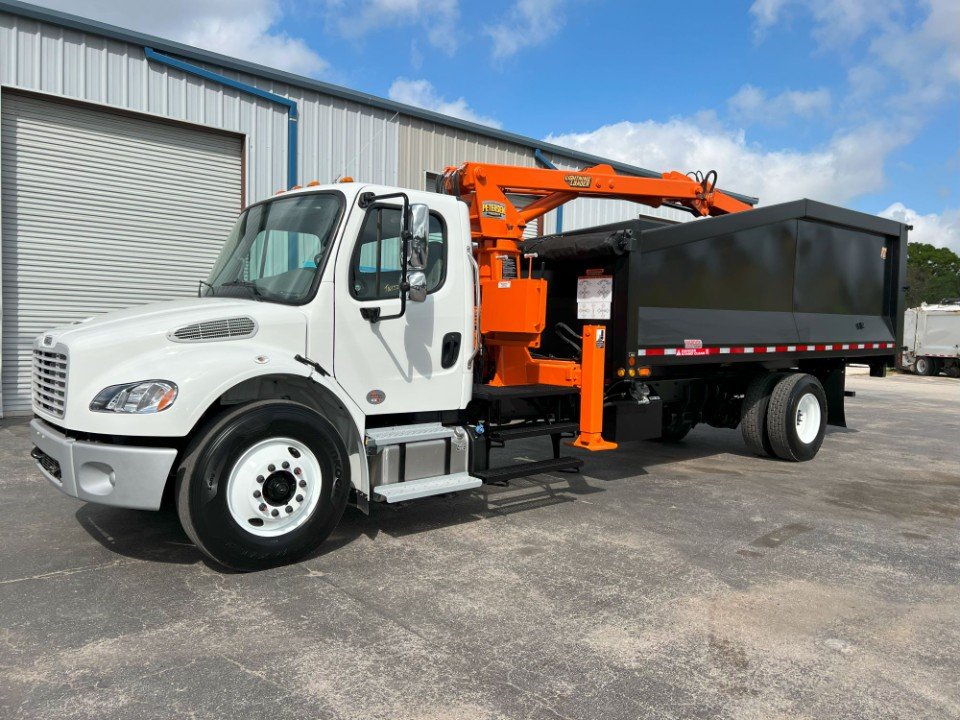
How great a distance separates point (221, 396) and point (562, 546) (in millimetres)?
2570

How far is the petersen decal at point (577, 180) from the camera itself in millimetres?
7531

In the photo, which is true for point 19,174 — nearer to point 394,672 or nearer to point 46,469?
point 46,469

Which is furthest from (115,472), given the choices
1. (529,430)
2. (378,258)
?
(529,430)

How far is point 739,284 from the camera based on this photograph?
7.71m

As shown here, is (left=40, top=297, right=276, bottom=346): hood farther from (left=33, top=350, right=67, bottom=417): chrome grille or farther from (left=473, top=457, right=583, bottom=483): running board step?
(left=473, top=457, right=583, bottom=483): running board step

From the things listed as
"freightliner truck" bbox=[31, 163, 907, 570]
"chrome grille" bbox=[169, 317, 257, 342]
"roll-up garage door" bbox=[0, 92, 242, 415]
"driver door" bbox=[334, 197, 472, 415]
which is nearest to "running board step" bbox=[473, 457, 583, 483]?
"freightliner truck" bbox=[31, 163, 907, 570]

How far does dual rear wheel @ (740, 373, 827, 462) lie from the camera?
8461mm

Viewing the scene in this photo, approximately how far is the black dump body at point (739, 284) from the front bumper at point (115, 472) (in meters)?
4.00

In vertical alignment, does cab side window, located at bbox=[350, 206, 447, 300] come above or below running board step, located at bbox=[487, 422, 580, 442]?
above

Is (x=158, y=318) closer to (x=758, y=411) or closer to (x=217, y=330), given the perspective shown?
(x=217, y=330)

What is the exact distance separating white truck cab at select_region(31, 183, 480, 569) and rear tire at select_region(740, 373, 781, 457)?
4.36 meters

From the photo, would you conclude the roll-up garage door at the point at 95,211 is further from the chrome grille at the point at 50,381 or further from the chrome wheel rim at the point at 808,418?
the chrome wheel rim at the point at 808,418

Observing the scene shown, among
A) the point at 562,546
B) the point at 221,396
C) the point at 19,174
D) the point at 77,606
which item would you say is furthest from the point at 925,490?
the point at 19,174

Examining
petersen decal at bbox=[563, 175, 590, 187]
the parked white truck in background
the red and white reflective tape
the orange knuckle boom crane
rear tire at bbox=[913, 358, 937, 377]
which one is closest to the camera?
the orange knuckle boom crane
